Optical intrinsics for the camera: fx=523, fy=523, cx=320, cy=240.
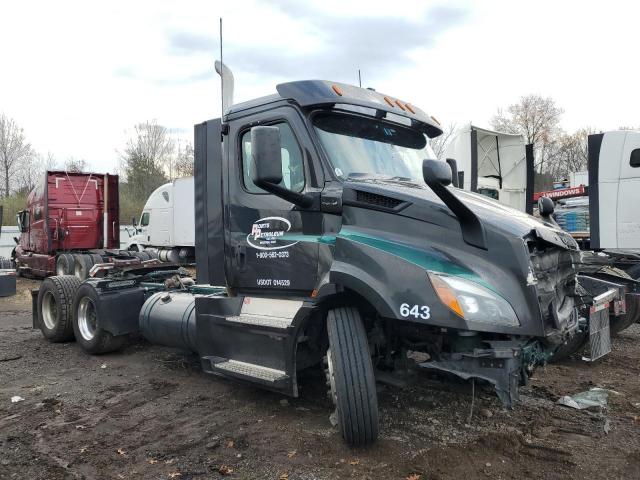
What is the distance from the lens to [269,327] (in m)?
4.21

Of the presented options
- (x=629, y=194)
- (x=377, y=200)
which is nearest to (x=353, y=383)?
(x=377, y=200)

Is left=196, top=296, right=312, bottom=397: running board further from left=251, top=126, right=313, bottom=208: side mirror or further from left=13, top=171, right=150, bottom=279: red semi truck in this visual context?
left=13, top=171, right=150, bottom=279: red semi truck

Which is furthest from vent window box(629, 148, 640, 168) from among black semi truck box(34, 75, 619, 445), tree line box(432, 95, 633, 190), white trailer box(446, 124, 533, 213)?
tree line box(432, 95, 633, 190)

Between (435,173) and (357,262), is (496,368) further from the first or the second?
(435,173)

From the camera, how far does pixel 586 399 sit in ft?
15.8

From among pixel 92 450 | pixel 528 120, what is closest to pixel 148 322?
pixel 92 450

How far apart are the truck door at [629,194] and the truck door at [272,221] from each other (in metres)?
7.10

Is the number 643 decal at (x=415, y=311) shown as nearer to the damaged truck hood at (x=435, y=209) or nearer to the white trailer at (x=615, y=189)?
the damaged truck hood at (x=435, y=209)

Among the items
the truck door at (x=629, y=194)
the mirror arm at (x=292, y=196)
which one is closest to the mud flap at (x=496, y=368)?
the mirror arm at (x=292, y=196)

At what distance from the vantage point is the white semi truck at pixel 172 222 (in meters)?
18.8

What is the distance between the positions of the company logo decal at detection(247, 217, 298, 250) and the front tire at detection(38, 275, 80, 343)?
4038 mm

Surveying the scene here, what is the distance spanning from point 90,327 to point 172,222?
1251 centimetres

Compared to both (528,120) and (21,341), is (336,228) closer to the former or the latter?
(21,341)

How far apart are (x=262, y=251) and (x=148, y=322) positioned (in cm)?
244
